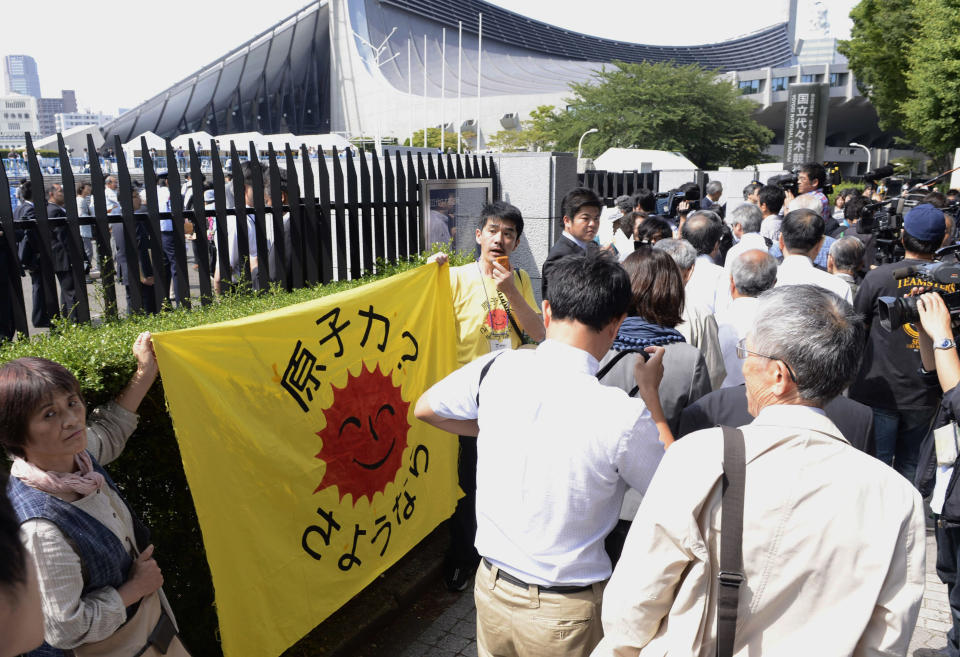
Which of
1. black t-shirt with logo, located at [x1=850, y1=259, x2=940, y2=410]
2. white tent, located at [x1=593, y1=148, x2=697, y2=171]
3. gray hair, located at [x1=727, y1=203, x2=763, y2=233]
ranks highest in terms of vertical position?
white tent, located at [x1=593, y1=148, x2=697, y2=171]

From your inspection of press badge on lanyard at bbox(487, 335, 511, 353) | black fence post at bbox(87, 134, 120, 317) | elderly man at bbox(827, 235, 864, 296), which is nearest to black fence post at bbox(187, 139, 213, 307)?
black fence post at bbox(87, 134, 120, 317)

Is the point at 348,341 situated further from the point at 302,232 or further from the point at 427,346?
the point at 302,232

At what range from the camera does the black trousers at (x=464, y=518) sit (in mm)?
3830

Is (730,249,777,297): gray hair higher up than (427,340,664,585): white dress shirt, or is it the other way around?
(730,249,777,297): gray hair

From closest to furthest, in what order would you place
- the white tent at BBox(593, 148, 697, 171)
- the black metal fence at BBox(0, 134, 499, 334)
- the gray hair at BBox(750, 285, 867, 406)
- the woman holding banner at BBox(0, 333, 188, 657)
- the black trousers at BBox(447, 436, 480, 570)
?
the gray hair at BBox(750, 285, 867, 406), the woman holding banner at BBox(0, 333, 188, 657), the black metal fence at BBox(0, 134, 499, 334), the black trousers at BBox(447, 436, 480, 570), the white tent at BBox(593, 148, 697, 171)

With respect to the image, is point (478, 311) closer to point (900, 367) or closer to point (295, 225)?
point (295, 225)

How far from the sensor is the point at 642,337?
2.60m

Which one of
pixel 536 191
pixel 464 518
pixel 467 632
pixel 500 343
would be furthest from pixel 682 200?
pixel 467 632

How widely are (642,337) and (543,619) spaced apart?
1.09m

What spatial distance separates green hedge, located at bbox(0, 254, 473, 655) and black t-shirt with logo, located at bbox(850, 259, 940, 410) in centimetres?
349


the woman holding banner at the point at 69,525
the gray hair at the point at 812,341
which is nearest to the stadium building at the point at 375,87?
the woman holding banner at the point at 69,525

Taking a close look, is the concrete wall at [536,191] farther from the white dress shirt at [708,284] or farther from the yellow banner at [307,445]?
the yellow banner at [307,445]

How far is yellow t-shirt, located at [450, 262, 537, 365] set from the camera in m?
3.72

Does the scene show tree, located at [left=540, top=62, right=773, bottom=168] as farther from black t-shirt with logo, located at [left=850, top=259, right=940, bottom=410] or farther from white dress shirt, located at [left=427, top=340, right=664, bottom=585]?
white dress shirt, located at [left=427, top=340, right=664, bottom=585]
